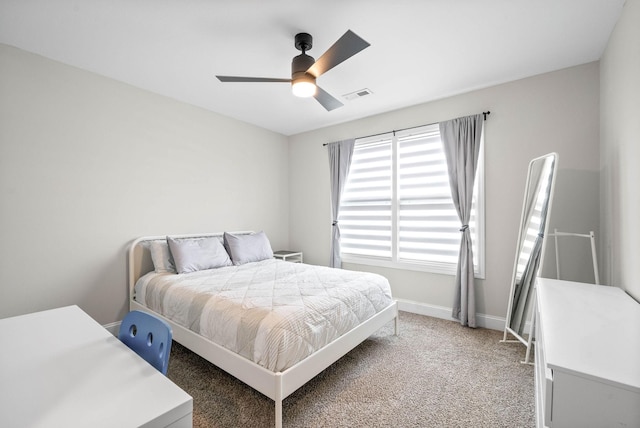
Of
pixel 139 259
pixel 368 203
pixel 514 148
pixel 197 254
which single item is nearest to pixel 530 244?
pixel 514 148

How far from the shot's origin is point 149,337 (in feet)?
3.92

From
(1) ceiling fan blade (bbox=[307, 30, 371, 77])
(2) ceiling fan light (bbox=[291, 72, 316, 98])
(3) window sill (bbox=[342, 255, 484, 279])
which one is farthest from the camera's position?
(3) window sill (bbox=[342, 255, 484, 279])

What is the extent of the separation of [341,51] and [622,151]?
2054 millimetres

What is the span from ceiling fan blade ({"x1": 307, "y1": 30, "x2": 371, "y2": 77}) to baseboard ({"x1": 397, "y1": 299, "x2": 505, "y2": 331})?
108 inches

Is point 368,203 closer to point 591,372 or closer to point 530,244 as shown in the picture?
point 530,244

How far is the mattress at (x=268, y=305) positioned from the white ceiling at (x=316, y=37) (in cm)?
198

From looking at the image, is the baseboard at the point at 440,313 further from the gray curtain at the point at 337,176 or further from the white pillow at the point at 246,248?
the white pillow at the point at 246,248

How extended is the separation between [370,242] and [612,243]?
2.33m

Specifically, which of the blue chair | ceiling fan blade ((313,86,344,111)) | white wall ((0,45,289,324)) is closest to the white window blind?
ceiling fan blade ((313,86,344,111))

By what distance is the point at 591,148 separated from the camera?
2480mm

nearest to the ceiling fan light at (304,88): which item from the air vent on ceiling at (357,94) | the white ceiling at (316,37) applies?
the white ceiling at (316,37)

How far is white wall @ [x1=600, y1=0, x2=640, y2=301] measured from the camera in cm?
165

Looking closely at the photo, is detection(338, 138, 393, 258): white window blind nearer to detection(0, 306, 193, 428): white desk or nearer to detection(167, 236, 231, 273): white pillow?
detection(167, 236, 231, 273): white pillow

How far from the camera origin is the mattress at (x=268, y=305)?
5.49ft
